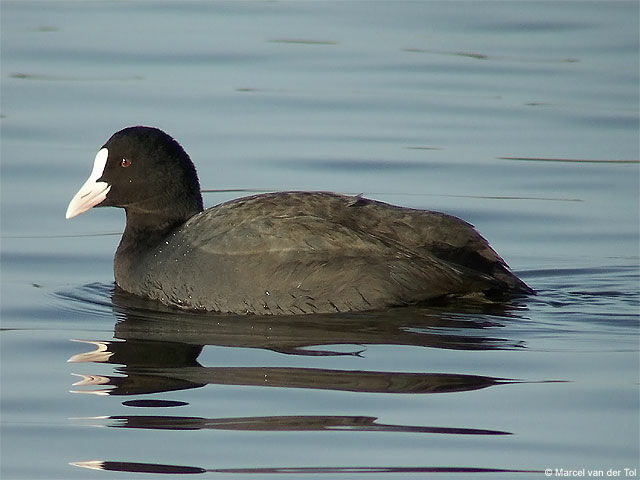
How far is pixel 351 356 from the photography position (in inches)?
302

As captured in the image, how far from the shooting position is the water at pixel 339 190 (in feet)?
21.3

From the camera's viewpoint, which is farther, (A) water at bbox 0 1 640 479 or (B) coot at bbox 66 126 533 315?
(B) coot at bbox 66 126 533 315

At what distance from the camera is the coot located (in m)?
8.62

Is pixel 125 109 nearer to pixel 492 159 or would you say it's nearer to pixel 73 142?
pixel 73 142

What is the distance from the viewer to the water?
21.3ft

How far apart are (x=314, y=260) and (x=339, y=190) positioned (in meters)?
3.25

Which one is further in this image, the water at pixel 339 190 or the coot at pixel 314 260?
the coot at pixel 314 260

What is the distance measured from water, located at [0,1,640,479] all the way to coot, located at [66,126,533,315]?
0.16m

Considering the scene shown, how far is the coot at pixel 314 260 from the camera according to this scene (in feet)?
28.3

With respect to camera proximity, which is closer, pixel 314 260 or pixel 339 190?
pixel 314 260

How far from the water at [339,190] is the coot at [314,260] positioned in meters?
0.16

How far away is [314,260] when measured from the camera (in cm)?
862

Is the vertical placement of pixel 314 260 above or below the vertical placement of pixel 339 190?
below

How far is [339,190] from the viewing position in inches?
465
